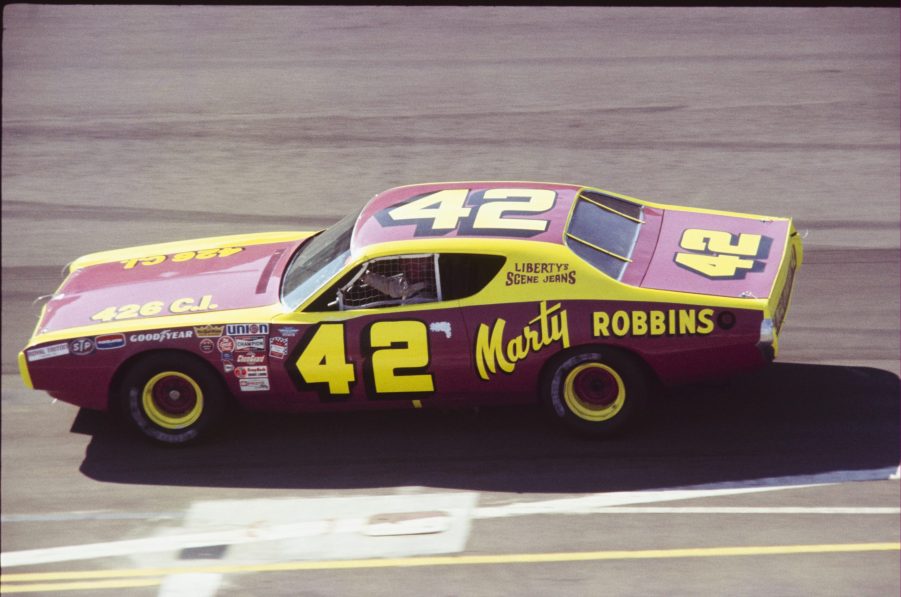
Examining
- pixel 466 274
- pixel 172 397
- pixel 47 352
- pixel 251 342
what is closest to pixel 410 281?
pixel 466 274

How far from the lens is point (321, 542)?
24.6ft

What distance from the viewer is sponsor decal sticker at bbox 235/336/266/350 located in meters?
8.23

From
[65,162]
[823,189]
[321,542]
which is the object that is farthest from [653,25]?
[321,542]

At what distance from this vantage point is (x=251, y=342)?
8.24 meters

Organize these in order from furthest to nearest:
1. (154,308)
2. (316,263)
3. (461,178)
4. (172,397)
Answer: (461,178) < (316,263) < (154,308) < (172,397)

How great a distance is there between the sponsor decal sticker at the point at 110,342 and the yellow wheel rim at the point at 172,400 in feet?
1.04

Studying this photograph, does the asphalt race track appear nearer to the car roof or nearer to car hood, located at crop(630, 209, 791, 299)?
car hood, located at crop(630, 209, 791, 299)

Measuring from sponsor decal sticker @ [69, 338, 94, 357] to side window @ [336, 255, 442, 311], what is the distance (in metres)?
1.70

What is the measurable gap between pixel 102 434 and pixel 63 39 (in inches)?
355

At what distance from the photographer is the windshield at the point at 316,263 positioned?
8391 millimetres

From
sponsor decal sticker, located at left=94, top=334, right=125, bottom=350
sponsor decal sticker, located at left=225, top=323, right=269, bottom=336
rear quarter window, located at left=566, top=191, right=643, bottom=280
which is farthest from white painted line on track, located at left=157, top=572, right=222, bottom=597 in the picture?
rear quarter window, located at left=566, top=191, right=643, bottom=280

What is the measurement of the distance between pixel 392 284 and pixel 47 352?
2.38 meters

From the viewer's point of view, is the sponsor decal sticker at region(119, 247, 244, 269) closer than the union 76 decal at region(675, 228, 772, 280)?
No

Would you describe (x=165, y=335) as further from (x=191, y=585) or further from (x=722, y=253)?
(x=722, y=253)
